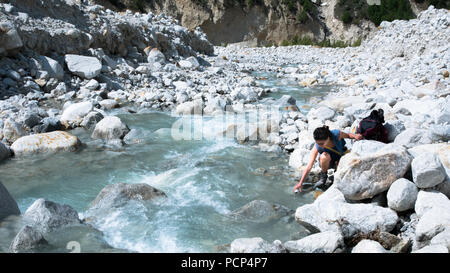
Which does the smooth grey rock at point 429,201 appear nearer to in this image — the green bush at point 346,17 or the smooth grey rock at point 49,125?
the smooth grey rock at point 49,125

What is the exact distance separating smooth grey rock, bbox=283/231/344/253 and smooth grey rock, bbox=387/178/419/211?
842 mm

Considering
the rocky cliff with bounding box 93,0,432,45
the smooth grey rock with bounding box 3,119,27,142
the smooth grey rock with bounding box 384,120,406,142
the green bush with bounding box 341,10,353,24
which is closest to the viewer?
the smooth grey rock with bounding box 384,120,406,142

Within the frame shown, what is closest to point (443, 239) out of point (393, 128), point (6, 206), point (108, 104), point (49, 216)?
point (393, 128)

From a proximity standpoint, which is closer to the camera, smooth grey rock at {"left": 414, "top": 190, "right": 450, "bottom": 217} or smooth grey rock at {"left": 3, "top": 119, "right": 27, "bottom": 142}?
smooth grey rock at {"left": 414, "top": 190, "right": 450, "bottom": 217}

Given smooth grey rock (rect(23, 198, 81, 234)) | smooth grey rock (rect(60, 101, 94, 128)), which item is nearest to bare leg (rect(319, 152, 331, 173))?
smooth grey rock (rect(23, 198, 81, 234))

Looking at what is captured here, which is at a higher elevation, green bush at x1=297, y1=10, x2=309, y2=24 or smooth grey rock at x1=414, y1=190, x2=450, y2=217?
green bush at x1=297, y1=10, x2=309, y2=24

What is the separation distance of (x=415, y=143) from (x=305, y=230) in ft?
7.65

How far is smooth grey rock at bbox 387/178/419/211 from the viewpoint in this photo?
12.9 ft

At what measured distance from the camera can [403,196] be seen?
12.9 feet

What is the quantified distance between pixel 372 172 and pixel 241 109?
5949 millimetres

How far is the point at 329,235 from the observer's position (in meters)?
3.58

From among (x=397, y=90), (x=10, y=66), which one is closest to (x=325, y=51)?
(x=397, y=90)

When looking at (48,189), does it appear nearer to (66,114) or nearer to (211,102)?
(66,114)

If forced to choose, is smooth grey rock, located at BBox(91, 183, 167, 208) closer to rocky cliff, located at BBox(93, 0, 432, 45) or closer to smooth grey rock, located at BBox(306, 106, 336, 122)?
smooth grey rock, located at BBox(306, 106, 336, 122)
